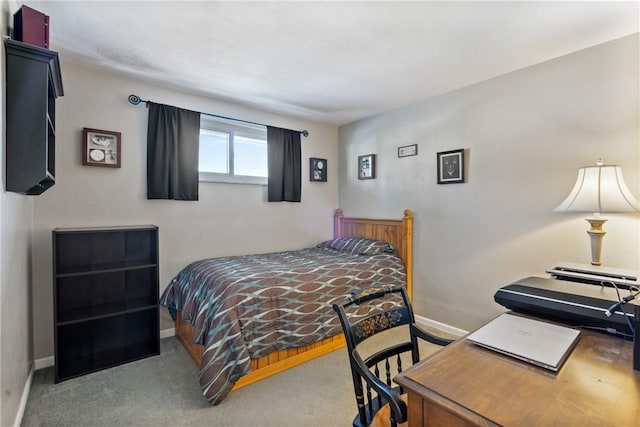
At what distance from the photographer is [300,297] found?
7.63 ft

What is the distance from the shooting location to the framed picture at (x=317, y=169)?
3988 millimetres

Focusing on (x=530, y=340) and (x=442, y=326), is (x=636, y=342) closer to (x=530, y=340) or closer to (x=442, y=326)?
(x=530, y=340)

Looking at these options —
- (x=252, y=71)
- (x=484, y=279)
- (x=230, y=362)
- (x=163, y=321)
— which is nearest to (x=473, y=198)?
(x=484, y=279)

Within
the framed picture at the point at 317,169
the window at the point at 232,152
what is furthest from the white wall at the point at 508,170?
the window at the point at 232,152

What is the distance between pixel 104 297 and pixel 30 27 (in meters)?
1.97

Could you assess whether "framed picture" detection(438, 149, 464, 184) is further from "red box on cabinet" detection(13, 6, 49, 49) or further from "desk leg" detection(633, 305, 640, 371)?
"red box on cabinet" detection(13, 6, 49, 49)

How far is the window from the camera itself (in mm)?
3182

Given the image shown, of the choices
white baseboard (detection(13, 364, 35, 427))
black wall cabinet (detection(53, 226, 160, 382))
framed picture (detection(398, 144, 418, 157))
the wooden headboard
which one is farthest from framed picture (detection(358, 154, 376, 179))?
white baseboard (detection(13, 364, 35, 427))

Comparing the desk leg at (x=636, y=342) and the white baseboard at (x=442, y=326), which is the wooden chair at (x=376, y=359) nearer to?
the desk leg at (x=636, y=342)

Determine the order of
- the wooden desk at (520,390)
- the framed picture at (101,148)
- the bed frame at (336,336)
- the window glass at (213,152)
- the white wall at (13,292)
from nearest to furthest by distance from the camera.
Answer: the wooden desk at (520,390) < the white wall at (13,292) < the bed frame at (336,336) < the framed picture at (101,148) < the window glass at (213,152)

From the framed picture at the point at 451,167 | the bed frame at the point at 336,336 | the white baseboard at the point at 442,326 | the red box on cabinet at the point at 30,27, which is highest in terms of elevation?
the red box on cabinet at the point at 30,27

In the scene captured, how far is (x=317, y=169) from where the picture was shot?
4039 mm

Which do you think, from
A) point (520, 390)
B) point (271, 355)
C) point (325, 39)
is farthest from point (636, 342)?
point (325, 39)

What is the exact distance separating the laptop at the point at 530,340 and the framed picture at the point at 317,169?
3085 millimetres
